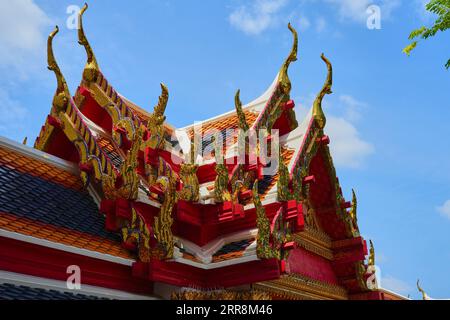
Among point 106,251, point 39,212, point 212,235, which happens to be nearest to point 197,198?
point 212,235

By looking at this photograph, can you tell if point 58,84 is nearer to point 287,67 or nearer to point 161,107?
point 161,107

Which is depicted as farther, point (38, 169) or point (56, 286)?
point (38, 169)

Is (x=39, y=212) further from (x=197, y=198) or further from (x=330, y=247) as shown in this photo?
(x=330, y=247)

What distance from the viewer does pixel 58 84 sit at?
340 inches

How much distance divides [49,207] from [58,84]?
2.47 m

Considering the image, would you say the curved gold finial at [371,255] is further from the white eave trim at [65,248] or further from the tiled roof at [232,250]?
the white eave trim at [65,248]

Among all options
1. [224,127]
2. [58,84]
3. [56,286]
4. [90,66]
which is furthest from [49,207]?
[224,127]

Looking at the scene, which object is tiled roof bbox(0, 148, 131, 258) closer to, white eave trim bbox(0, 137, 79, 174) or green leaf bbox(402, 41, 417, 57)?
white eave trim bbox(0, 137, 79, 174)

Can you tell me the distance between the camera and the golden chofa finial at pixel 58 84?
848 cm

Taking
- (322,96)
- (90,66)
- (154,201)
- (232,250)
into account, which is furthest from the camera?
(322,96)

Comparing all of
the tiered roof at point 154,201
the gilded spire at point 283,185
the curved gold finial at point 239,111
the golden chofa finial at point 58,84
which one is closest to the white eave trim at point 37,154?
the tiered roof at point 154,201

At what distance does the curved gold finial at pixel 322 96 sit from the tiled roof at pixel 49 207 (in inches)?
196

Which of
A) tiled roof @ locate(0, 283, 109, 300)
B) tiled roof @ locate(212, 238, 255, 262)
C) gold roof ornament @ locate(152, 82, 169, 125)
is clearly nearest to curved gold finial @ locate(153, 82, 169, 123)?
gold roof ornament @ locate(152, 82, 169, 125)

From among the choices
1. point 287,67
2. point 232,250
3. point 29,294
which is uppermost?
point 287,67
